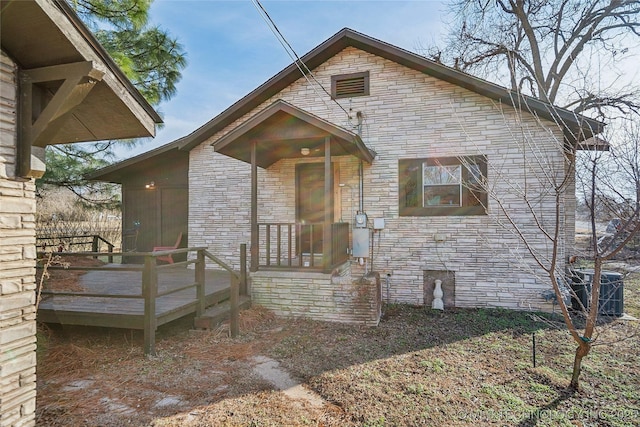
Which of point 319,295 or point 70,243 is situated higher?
point 70,243

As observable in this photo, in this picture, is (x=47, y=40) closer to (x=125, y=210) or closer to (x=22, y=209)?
(x=22, y=209)

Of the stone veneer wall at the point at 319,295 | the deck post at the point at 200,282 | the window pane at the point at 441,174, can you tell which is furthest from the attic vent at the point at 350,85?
the deck post at the point at 200,282

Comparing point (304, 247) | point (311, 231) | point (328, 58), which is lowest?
point (304, 247)

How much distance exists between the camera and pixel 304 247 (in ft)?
25.6

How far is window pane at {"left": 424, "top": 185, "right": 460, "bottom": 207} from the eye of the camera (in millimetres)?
7020

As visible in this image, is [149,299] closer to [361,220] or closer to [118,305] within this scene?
[118,305]

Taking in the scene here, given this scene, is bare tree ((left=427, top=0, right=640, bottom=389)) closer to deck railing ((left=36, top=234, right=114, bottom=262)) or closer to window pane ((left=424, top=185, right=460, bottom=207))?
window pane ((left=424, top=185, right=460, bottom=207))

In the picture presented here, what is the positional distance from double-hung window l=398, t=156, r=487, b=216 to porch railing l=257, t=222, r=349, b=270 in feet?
5.03

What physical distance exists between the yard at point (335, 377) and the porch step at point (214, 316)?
117 mm

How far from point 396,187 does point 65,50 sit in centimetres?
A: 593

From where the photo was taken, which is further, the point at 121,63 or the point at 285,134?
the point at 121,63

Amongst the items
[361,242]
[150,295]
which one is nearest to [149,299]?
[150,295]

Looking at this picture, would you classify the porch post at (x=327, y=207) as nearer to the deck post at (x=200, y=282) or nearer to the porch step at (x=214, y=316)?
the porch step at (x=214, y=316)

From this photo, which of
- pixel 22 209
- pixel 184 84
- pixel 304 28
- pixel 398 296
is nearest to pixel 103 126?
pixel 22 209
